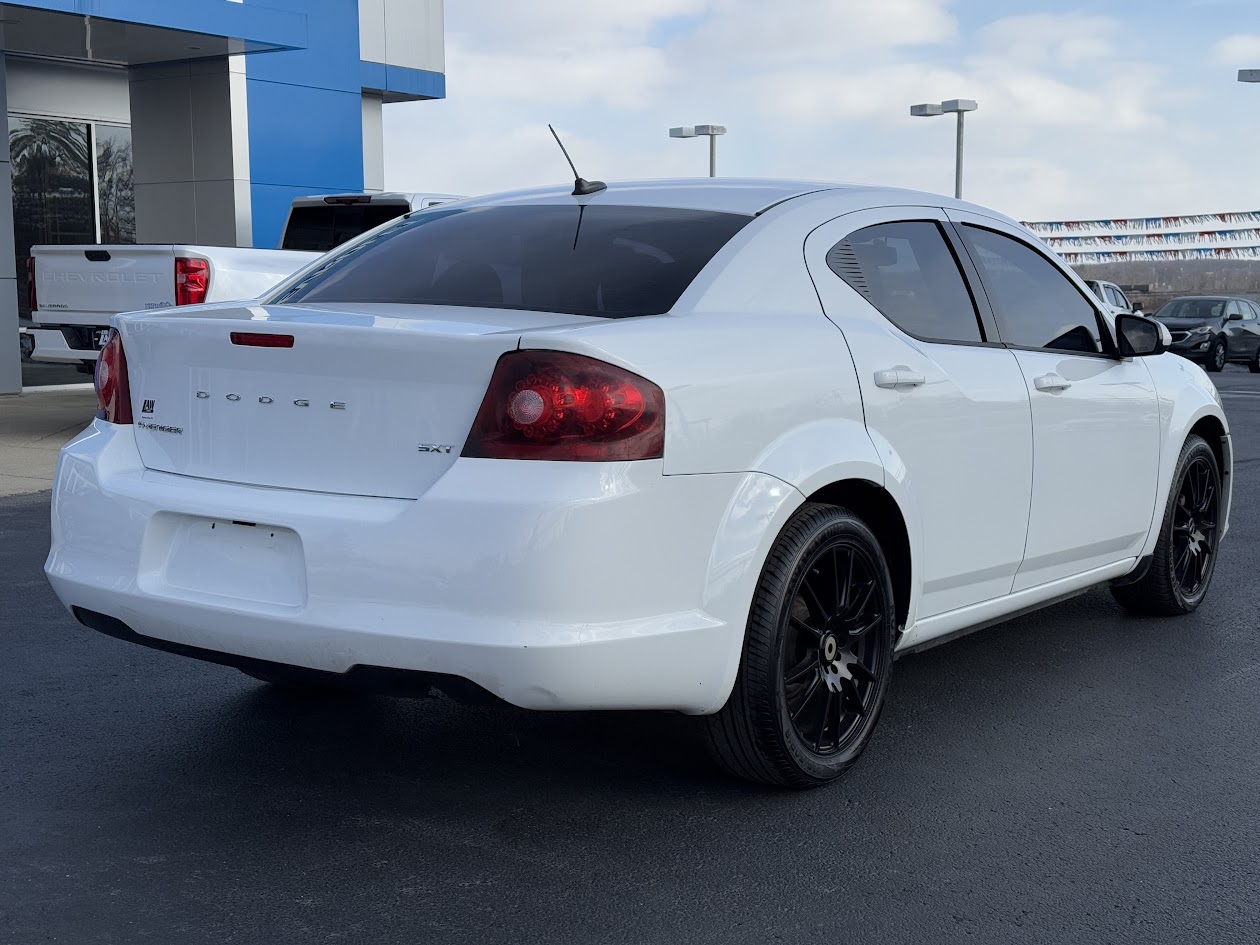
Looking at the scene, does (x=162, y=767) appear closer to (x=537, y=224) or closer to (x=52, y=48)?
(x=537, y=224)

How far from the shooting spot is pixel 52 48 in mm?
17453

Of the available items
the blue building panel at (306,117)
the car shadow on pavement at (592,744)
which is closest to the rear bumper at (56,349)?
the blue building panel at (306,117)

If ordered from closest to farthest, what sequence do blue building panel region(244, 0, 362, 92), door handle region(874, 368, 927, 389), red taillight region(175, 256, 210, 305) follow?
door handle region(874, 368, 927, 389)
red taillight region(175, 256, 210, 305)
blue building panel region(244, 0, 362, 92)

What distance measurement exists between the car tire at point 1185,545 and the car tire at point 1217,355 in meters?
26.1

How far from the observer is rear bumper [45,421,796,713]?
11.1 ft

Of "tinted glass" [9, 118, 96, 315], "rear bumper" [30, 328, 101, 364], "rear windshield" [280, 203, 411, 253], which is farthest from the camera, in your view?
"tinted glass" [9, 118, 96, 315]

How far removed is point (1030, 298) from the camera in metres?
5.24

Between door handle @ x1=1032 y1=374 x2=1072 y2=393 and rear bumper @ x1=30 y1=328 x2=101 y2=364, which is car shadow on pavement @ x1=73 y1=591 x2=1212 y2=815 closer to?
door handle @ x1=1032 y1=374 x2=1072 y2=393

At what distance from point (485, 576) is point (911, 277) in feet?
6.25

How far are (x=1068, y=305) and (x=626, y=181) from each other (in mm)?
1666

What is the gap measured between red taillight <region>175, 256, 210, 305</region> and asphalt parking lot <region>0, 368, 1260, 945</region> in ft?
22.0

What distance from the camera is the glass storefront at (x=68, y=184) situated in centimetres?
2009

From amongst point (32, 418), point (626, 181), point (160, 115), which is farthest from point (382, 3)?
point (626, 181)

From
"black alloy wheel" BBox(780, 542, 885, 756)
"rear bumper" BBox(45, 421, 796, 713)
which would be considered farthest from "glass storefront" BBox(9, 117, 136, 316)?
"black alloy wheel" BBox(780, 542, 885, 756)
